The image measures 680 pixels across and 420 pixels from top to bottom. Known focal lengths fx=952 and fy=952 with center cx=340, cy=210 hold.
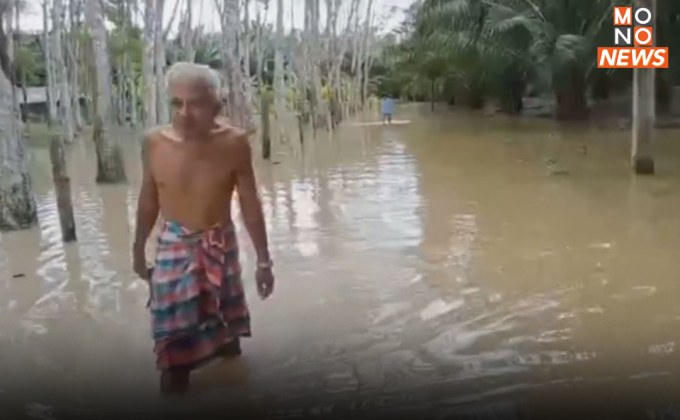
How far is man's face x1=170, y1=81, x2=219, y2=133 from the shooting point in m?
2.47

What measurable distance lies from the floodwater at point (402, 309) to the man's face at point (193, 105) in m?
0.77

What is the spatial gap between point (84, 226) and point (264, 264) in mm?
4167

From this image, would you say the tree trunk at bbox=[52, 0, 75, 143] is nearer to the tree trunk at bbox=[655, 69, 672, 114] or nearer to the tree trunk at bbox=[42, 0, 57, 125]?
the tree trunk at bbox=[42, 0, 57, 125]

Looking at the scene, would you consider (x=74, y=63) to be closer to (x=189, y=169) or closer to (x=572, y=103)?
(x=572, y=103)

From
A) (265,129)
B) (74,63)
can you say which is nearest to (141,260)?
(265,129)

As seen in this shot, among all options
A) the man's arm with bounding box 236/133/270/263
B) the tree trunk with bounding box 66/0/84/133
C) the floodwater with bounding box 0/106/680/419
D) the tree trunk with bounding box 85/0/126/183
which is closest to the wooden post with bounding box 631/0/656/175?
the floodwater with bounding box 0/106/680/419

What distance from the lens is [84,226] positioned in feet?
21.6


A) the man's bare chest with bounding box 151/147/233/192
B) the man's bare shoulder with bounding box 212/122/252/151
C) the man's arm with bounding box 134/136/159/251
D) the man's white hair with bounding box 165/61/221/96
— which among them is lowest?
the man's arm with bounding box 134/136/159/251

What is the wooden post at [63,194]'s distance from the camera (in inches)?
225

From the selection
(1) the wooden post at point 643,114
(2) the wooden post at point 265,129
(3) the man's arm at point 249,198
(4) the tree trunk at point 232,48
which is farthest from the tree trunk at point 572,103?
(3) the man's arm at point 249,198

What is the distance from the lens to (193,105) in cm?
247

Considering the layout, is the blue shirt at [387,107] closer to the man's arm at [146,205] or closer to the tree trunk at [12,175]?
the tree trunk at [12,175]

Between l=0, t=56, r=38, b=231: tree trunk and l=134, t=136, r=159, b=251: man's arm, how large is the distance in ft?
12.3

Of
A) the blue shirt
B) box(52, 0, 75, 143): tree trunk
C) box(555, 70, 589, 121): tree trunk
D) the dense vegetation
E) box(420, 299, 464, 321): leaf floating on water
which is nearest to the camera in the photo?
box(420, 299, 464, 321): leaf floating on water
